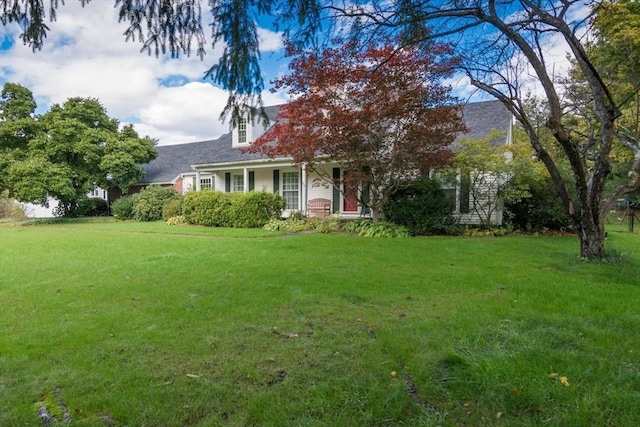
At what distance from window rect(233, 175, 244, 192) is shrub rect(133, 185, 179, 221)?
3073 mm

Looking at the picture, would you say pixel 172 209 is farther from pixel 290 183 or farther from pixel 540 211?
pixel 540 211

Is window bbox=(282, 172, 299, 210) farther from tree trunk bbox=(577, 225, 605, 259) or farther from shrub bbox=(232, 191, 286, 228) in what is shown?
tree trunk bbox=(577, 225, 605, 259)

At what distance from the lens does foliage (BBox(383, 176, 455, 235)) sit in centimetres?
1233

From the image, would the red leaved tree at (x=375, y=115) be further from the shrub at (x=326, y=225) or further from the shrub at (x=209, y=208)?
the shrub at (x=209, y=208)

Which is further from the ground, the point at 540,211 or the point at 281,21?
the point at 281,21

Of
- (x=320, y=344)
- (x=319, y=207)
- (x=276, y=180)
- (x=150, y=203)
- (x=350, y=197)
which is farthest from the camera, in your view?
(x=150, y=203)

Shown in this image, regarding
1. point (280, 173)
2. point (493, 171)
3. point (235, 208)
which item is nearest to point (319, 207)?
point (280, 173)

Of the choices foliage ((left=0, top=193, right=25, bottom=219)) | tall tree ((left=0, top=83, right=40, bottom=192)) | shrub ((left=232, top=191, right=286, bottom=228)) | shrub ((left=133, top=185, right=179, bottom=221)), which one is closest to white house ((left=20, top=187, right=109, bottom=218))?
foliage ((left=0, top=193, right=25, bottom=219))

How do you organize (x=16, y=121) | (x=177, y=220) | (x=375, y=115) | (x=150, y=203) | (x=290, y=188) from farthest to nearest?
(x=16, y=121)
(x=150, y=203)
(x=290, y=188)
(x=177, y=220)
(x=375, y=115)

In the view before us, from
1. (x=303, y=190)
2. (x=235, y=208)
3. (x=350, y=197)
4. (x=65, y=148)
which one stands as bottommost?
(x=235, y=208)

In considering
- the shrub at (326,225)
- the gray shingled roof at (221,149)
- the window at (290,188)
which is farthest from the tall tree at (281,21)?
the window at (290,188)

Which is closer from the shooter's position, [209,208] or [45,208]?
[209,208]

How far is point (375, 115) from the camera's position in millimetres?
10961

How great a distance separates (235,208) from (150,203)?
6.63 m
